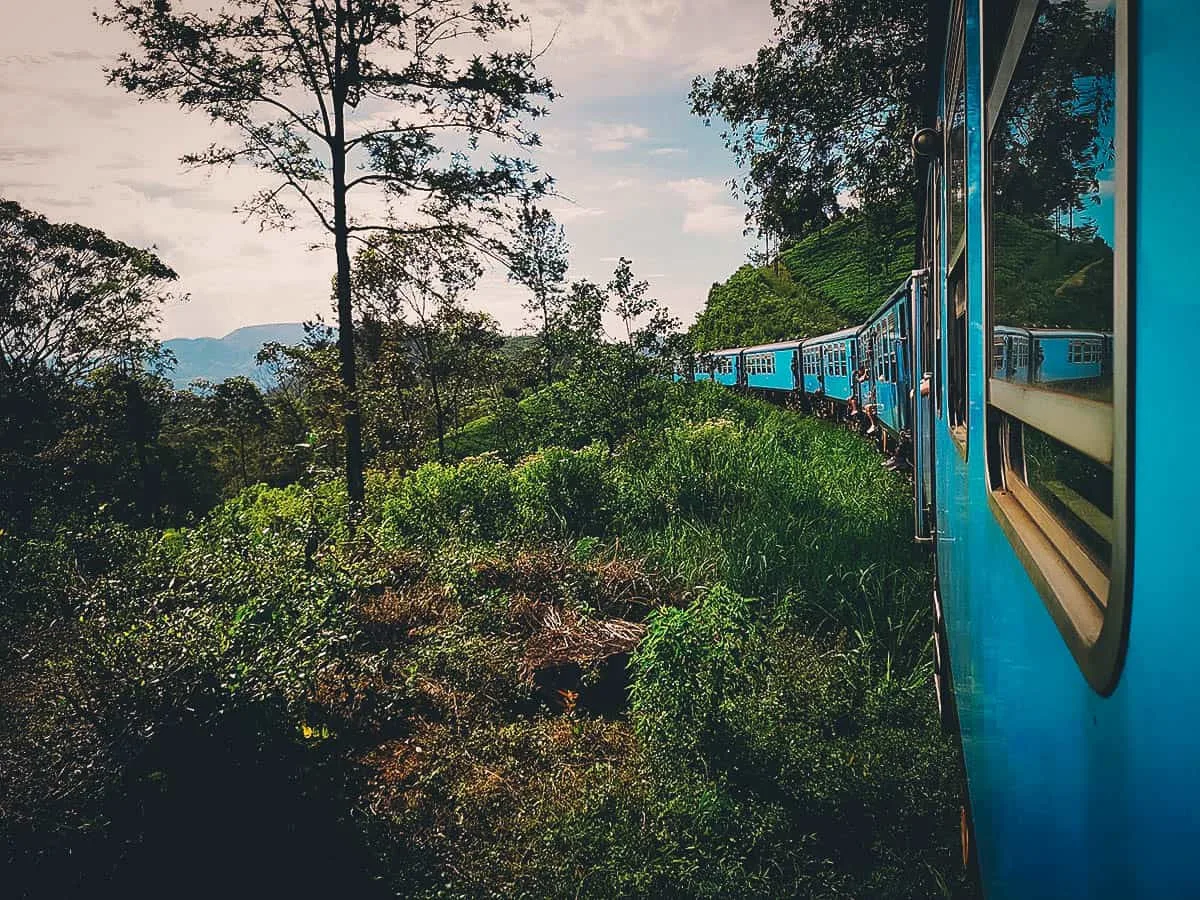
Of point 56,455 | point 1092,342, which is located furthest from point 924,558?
point 56,455

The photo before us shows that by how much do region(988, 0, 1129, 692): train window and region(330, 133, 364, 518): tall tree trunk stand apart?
12.2 metres

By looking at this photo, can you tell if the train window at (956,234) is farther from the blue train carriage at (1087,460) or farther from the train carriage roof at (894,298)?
the train carriage roof at (894,298)

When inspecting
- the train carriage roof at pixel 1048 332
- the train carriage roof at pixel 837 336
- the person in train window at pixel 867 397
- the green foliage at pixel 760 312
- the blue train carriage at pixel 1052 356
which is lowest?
the person in train window at pixel 867 397

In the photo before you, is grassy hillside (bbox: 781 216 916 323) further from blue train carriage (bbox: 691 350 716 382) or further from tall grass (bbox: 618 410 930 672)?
tall grass (bbox: 618 410 930 672)

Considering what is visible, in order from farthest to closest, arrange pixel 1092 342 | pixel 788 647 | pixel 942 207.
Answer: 1. pixel 788 647
2. pixel 942 207
3. pixel 1092 342

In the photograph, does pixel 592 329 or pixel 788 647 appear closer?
pixel 788 647

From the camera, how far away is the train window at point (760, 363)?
2536cm

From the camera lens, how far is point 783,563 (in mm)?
6324

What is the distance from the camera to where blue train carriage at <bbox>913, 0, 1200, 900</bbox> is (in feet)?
1.54

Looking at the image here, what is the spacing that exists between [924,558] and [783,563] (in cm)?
120

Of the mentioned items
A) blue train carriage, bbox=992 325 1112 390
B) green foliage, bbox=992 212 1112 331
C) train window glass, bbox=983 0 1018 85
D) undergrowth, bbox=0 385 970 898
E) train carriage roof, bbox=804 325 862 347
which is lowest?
undergrowth, bbox=0 385 970 898

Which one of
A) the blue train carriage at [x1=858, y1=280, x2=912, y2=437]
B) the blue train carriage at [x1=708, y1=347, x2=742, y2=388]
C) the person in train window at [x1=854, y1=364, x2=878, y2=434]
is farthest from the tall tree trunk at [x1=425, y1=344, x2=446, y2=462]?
the blue train carriage at [x1=708, y1=347, x2=742, y2=388]

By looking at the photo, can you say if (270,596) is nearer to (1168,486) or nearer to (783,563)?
(783,563)

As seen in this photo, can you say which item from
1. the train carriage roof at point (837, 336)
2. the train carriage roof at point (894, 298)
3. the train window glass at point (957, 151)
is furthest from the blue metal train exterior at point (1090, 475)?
the train carriage roof at point (837, 336)
